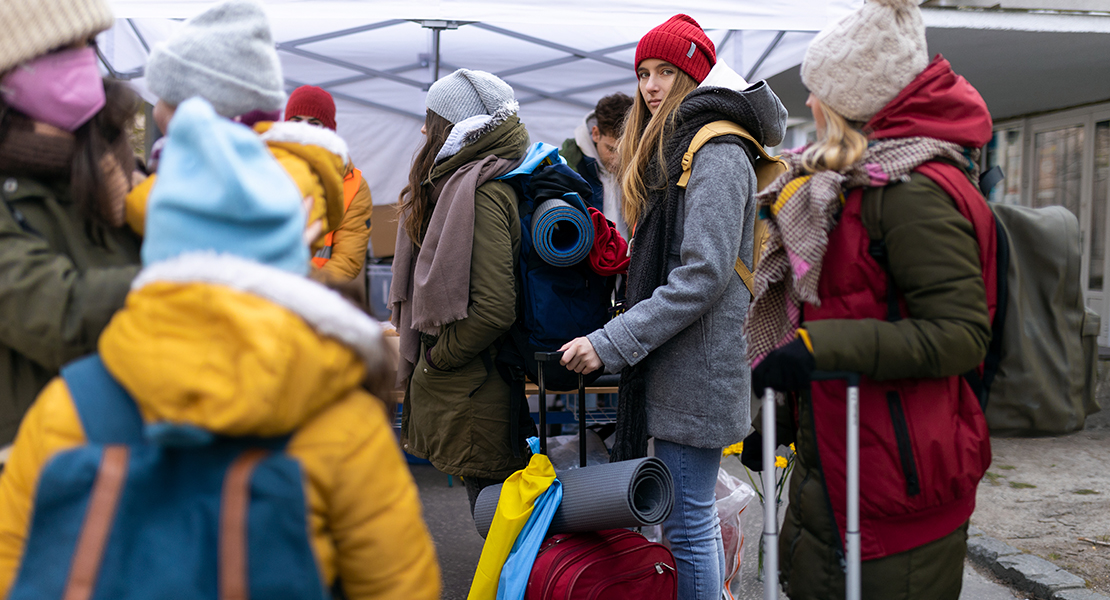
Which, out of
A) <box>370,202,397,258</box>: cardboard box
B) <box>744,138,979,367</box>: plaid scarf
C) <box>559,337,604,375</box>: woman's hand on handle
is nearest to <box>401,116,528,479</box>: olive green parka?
<box>559,337,604,375</box>: woman's hand on handle

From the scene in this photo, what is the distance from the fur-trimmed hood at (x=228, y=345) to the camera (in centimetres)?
94

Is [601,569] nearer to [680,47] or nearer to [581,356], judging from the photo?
[581,356]

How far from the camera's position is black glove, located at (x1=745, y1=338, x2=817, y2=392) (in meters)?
1.56

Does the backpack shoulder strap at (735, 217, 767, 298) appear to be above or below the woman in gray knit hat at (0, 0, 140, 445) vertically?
below

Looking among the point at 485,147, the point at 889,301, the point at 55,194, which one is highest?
the point at 55,194

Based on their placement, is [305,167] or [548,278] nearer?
[305,167]

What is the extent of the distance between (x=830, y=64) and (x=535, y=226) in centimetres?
119

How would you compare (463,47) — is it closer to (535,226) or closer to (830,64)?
(535,226)

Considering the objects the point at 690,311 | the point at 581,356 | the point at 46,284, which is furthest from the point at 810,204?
the point at 46,284

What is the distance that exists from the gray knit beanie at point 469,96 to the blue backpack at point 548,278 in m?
0.23

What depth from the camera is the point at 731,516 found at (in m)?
3.04

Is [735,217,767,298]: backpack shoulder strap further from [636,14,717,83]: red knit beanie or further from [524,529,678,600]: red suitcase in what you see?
[524,529,678,600]: red suitcase

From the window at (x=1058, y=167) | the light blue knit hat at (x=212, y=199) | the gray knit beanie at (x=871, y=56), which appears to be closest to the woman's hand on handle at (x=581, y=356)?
the gray knit beanie at (x=871, y=56)

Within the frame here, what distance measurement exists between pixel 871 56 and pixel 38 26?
5.31ft
